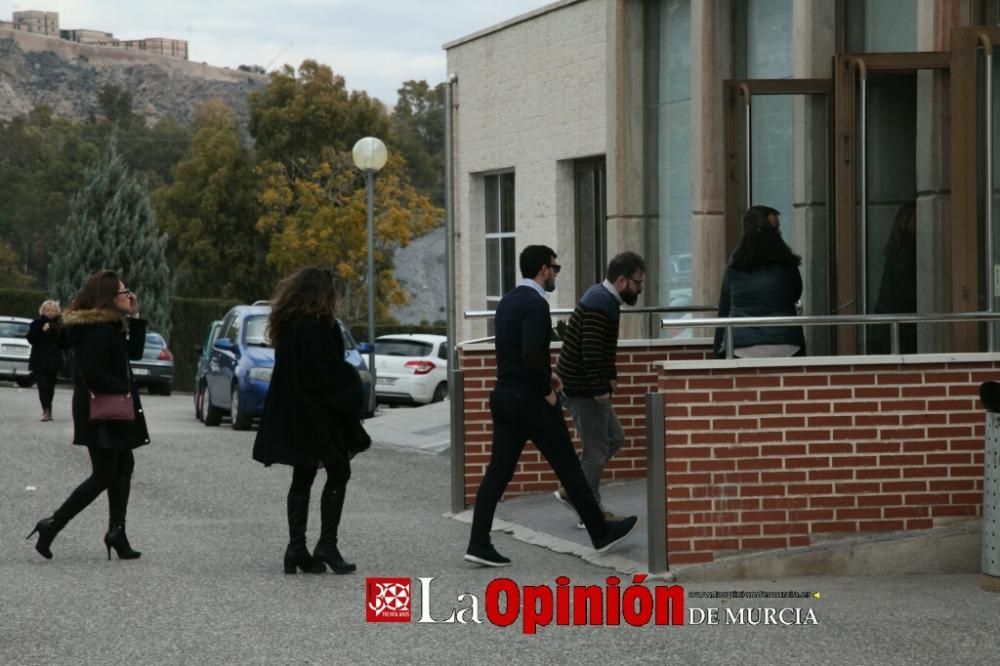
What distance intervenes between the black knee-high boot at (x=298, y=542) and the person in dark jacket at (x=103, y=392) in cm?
117

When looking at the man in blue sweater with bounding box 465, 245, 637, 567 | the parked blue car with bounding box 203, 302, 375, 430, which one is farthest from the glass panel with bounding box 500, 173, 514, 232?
the man in blue sweater with bounding box 465, 245, 637, 567

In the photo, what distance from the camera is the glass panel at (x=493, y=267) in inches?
958

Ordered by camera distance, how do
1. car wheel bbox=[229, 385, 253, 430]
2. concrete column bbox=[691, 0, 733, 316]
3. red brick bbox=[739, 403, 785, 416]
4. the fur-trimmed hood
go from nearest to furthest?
red brick bbox=[739, 403, 785, 416] < the fur-trimmed hood < concrete column bbox=[691, 0, 733, 316] < car wheel bbox=[229, 385, 253, 430]

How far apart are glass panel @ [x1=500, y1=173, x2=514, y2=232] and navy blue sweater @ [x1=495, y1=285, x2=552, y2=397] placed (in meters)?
13.3

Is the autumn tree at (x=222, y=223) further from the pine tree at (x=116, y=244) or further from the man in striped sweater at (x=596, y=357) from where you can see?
the man in striped sweater at (x=596, y=357)

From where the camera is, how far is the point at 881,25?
1355 centimetres

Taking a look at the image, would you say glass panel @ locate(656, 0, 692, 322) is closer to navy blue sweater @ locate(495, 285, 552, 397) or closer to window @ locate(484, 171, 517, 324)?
window @ locate(484, 171, 517, 324)

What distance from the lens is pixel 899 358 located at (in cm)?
984

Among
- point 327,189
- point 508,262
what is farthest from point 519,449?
point 327,189

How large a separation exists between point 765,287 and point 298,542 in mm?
3163

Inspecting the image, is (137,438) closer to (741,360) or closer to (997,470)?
(741,360)

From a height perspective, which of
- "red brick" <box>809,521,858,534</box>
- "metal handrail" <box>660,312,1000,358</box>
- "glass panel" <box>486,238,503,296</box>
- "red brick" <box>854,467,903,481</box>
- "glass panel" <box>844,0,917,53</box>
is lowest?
"red brick" <box>809,521,858,534</box>

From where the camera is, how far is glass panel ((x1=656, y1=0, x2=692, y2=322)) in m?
16.7

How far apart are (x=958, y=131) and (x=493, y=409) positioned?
3.40 m
